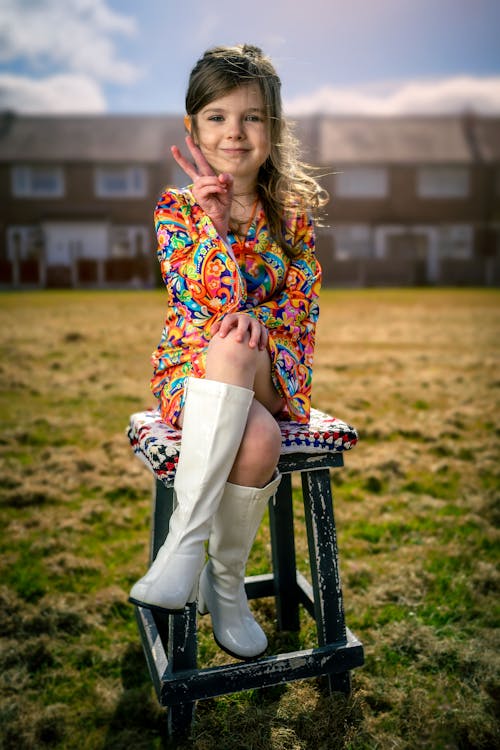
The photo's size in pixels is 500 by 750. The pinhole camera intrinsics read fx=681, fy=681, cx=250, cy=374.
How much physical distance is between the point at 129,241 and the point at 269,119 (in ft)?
108

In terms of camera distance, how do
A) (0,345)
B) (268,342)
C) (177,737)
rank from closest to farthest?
(177,737) < (268,342) < (0,345)

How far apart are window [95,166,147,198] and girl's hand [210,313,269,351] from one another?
33703mm

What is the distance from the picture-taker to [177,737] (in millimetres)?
1985

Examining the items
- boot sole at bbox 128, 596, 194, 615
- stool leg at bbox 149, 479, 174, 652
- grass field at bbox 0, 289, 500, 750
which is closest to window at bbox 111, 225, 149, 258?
grass field at bbox 0, 289, 500, 750

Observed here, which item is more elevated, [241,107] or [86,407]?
[241,107]

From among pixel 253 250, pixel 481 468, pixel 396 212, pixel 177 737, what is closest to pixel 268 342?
pixel 253 250

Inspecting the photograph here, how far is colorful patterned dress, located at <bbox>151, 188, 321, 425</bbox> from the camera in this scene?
2131mm

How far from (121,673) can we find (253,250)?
155 centimetres

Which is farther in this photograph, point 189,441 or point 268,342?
point 268,342

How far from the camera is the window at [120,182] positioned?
112 feet

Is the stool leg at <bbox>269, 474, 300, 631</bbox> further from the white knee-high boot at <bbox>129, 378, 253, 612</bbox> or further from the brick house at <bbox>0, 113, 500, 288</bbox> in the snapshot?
the brick house at <bbox>0, 113, 500, 288</bbox>

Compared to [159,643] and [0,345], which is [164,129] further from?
[159,643]

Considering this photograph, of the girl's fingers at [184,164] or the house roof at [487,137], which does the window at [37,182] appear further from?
the girl's fingers at [184,164]

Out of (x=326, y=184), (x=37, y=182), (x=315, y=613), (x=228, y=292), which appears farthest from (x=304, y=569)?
(x=37, y=182)
